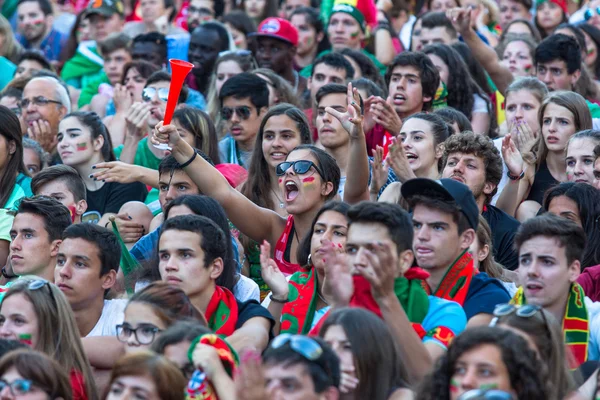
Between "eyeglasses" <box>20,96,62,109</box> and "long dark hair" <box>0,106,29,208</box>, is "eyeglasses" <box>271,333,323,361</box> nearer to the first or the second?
"long dark hair" <box>0,106,29,208</box>

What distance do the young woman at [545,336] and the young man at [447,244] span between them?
735mm

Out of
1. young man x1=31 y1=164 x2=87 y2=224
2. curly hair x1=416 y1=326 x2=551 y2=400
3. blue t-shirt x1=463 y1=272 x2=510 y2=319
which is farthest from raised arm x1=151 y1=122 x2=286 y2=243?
curly hair x1=416 y1=326 x2=551 y2=400

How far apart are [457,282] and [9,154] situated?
3.57 meters

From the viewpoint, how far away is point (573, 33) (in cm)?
979

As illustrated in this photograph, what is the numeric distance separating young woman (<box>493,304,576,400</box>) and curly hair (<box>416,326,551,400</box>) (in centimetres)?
20

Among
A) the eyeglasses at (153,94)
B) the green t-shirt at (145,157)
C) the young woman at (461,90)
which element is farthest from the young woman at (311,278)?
the young woman at (461,90)

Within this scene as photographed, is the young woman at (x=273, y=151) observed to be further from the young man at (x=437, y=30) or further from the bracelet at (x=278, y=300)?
the young man at (x=437, y=30)

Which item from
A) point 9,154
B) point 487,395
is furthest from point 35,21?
point 487,395

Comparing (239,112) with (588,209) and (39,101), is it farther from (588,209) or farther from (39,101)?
(588,209)

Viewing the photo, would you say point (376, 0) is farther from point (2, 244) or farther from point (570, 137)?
point (2, 244)

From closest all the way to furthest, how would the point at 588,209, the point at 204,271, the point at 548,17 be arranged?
the point at 204,271 < the point at 588,209 < the point at 548,17

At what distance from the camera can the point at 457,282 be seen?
215 inches

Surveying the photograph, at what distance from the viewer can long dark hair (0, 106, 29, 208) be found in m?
7.64

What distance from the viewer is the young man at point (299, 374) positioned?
4234 mm
